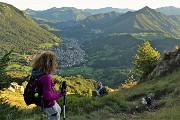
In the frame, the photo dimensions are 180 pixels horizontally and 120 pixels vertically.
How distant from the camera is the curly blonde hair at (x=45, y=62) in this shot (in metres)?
8.34

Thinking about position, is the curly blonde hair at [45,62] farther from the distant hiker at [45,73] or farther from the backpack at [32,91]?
the backpack at [32,91]

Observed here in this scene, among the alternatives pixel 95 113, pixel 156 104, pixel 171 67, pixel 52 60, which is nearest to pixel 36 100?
pixel 52 60

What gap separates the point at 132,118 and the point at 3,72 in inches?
A: 286

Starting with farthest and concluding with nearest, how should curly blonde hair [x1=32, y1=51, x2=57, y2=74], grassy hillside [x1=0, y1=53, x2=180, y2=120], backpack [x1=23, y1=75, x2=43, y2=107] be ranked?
grassy hillside [x1=0, y1=53, x2=180, y2=120], curly blonde hair [x1=32, y1=51, x2=57, y2=74], backpack [x1=23, y1=75, x2=43, y2=107]

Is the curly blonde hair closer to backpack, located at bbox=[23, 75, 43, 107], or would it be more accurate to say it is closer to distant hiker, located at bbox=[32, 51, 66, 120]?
distant hiker, located at bbox=[32, 51, 66, 120]

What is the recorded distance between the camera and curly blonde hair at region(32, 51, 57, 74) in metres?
8.34

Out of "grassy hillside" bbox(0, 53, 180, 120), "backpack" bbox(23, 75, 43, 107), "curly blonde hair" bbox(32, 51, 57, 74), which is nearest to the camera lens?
"backpack" bbox(23, 75, 43, 107)

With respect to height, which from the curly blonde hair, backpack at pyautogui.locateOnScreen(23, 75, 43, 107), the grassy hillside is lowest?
the grassy hillside

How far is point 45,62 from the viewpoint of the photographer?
841 centimetres

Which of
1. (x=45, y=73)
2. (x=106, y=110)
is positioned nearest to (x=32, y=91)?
(x=45, y=73)

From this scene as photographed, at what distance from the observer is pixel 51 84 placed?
28.1 feet

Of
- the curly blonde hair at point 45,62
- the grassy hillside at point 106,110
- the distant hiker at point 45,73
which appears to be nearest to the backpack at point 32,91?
the distant hiker at point 45,73

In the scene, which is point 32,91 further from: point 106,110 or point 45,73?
point 106,110

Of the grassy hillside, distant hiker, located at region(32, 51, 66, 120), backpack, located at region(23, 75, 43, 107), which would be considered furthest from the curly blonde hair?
the grassy hillside
